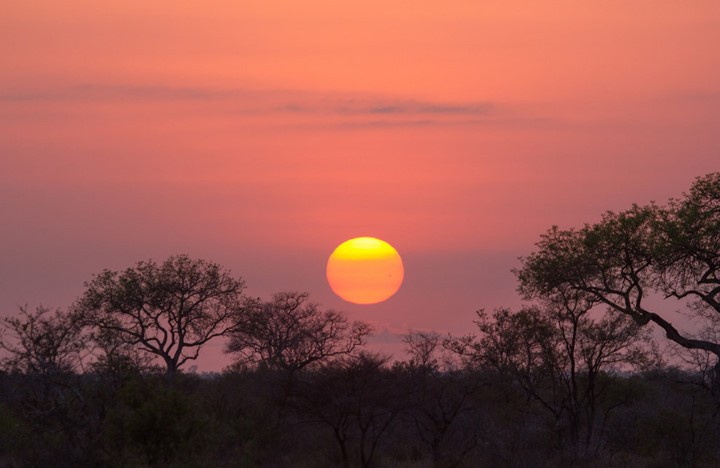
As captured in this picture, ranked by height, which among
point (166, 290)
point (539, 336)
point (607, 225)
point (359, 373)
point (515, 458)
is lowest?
point (515, 458)

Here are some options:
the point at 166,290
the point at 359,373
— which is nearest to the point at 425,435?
the point at 359,373

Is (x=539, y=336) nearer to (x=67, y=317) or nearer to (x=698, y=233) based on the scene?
(x=698, y=233)

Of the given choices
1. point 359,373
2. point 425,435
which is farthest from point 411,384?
point 425,435

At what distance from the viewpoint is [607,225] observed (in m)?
53.0

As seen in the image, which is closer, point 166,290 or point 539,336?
point 539,336

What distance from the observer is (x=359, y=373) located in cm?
4803

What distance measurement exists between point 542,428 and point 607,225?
1147 centimetres

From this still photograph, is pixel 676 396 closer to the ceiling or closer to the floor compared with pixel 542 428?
closer to the ceiling

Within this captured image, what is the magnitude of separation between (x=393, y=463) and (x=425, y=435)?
5.71 metres

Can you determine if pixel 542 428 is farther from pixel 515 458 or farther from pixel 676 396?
pixel 676 396

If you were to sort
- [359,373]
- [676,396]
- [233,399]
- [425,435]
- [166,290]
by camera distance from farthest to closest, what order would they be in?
[166,290] < [676,396] < [233,399] < [425,435] < [359,373]

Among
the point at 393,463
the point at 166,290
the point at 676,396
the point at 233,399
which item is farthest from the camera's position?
the point at 166,290

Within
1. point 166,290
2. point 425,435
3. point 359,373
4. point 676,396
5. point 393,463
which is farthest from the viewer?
point 166,290

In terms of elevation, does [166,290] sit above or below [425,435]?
above
